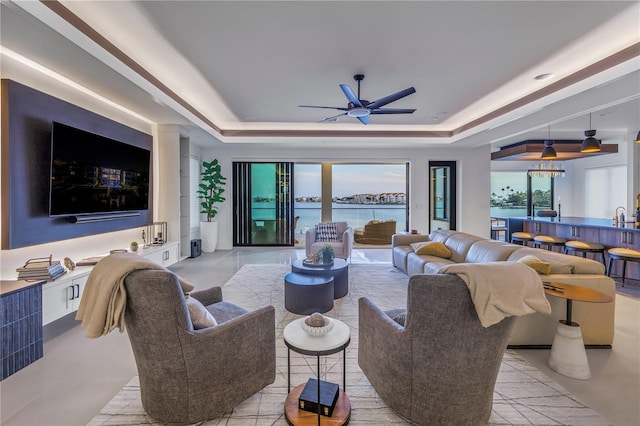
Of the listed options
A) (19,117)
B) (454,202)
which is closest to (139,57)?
(19,117)

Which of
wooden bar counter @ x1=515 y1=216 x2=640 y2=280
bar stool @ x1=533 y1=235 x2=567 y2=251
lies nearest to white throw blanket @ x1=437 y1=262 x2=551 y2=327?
wooden bar counter @ x1=515 y1=216 x2=640 y2=280

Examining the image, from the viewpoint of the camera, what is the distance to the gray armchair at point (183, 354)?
147 cm

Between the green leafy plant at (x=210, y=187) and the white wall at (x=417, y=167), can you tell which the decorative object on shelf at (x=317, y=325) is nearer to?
the green leafy plant at (x=210, y=187)

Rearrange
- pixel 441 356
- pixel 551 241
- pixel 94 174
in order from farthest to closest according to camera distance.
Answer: pixel 551 241, pixel 94 174, pixel 441 356

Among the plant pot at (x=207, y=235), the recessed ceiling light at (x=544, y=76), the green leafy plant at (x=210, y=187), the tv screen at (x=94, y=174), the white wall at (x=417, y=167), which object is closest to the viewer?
the tv screen at (x=94, y=174)

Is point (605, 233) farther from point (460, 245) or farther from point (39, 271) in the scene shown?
point (39, 271)

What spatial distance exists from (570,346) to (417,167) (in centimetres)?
583

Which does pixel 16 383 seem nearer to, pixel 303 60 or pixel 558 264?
pixel 303 60

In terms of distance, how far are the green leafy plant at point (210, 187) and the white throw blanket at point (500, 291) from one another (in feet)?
20.9

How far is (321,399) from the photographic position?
1703 mm

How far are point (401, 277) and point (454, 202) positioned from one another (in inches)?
152

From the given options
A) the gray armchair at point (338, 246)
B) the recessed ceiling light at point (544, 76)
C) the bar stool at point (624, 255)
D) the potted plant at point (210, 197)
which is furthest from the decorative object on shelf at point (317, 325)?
the potted plant at point (210, 197)

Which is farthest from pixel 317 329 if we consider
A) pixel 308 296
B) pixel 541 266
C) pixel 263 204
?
pixel 263 204

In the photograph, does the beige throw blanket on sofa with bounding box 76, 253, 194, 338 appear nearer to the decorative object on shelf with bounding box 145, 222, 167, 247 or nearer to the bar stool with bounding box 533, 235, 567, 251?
the decorative object on shelf with bounding box 145, 222, 167, 247
